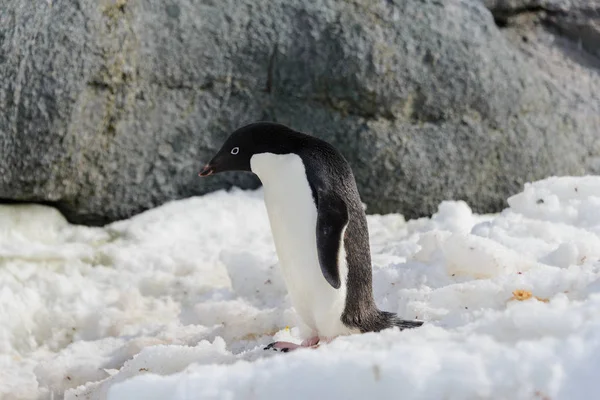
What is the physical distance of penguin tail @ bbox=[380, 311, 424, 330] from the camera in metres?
2.23

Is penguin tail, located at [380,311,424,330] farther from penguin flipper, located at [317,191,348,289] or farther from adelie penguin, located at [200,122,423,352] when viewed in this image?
penguin flipper, located at [317,191,348,289]

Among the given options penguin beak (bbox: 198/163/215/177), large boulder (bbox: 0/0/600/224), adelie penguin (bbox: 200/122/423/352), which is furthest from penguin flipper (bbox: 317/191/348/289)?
large boulder (bbox: 0/0/600/224)

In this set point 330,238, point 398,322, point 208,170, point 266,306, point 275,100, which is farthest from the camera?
point 275,100

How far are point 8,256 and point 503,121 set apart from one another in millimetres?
2465

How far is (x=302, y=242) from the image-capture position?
226cm

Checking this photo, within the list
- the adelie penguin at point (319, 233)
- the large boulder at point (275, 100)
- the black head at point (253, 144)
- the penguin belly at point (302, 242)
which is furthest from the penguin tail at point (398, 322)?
the large boulder at point (275, 100)

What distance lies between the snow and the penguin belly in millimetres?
222

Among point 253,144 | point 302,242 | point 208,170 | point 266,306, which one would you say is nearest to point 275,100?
point 266,306

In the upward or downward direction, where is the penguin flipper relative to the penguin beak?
upward

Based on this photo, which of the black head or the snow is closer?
the snow

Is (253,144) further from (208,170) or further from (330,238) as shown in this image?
(330,238)

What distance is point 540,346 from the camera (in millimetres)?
1399

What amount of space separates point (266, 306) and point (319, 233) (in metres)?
1.03

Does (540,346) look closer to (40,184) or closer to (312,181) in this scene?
(312,181)
